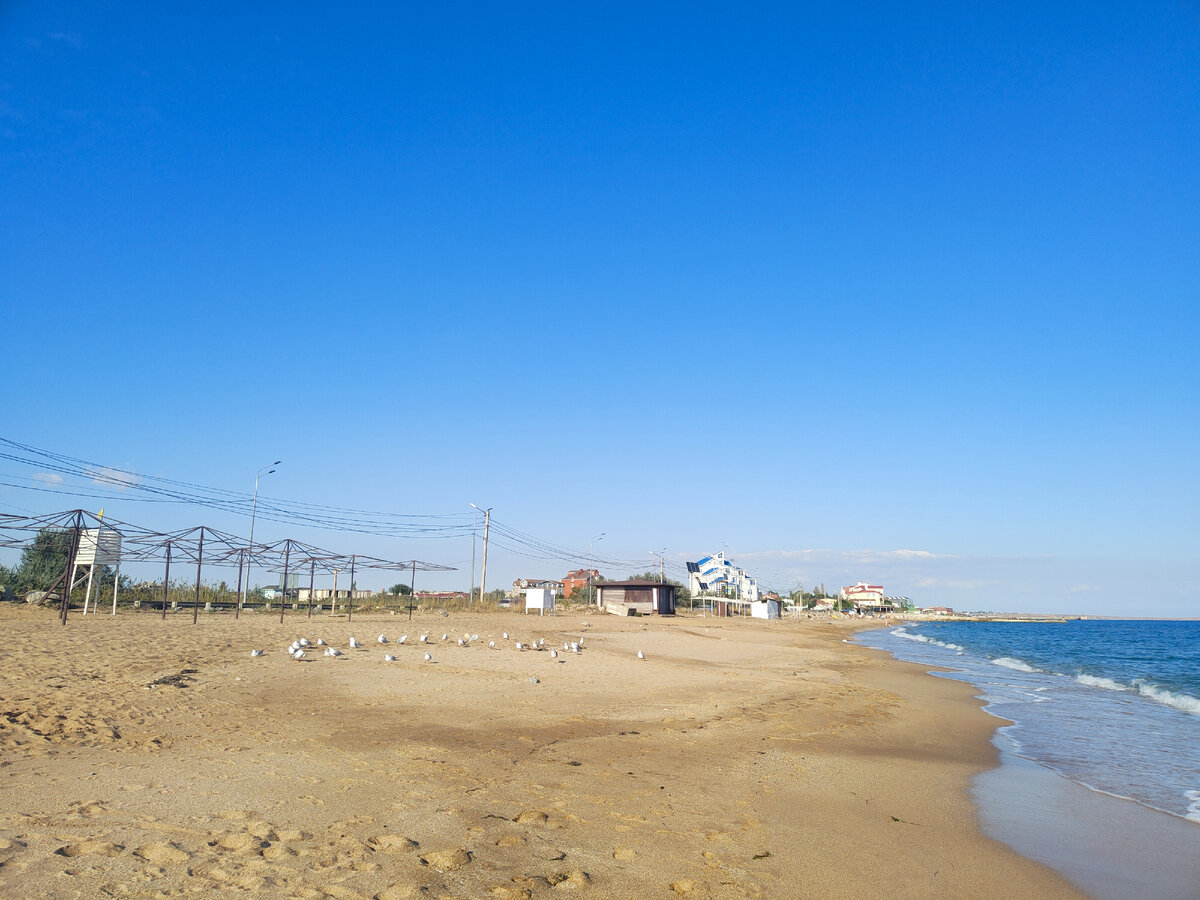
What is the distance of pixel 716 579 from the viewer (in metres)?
96.4


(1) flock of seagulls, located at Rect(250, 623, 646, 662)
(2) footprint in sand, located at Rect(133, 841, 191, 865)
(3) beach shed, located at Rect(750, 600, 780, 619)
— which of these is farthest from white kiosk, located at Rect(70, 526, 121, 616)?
(3) beach shed, located at Rect(750, 600, 780, 619)

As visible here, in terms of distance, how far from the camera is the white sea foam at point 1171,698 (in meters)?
19.6

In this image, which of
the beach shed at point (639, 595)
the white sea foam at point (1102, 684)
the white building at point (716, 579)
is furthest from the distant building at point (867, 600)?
the white sea foam at point (1102, 684)

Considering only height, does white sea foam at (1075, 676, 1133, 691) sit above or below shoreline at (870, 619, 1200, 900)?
below

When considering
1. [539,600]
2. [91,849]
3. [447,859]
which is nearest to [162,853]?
[91,849]

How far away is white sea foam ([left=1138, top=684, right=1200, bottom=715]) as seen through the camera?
19614mm

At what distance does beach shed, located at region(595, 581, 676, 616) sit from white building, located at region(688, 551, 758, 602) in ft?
87.3

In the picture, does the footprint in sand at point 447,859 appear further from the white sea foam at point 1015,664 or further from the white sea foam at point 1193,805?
the white sea foam at point 1015,664

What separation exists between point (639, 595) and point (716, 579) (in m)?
31.1

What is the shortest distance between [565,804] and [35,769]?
5252mm

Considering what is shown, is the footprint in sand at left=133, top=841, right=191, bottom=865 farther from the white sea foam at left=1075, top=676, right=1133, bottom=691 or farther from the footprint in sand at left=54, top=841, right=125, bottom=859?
the white sea foam at left=1075, top=676, right=1133, bottom=691

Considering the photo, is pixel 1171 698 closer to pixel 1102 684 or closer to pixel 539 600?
pixel 1102 684

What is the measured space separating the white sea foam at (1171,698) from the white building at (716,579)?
7008cm

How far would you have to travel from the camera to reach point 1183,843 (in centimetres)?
753
